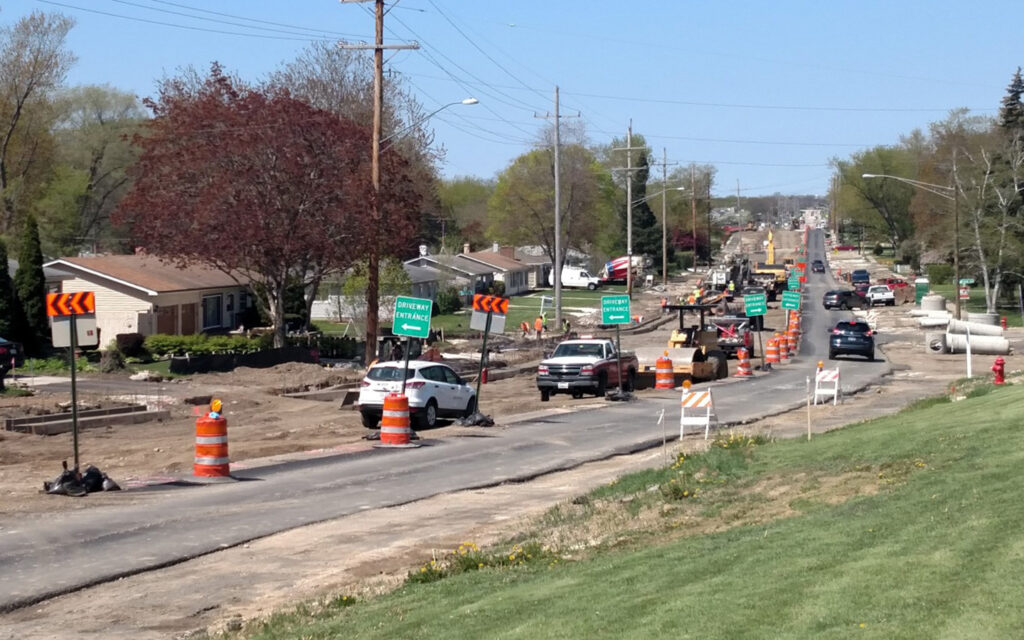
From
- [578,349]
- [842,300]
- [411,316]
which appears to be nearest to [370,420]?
[411,316]

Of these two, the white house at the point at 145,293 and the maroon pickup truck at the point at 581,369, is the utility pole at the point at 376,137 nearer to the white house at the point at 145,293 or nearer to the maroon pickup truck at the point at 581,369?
the maroon pickup truck at the point at 581,369

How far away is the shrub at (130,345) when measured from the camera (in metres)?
45.1

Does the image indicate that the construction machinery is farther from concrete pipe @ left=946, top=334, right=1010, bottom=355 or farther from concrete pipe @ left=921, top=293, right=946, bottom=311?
concrete pipe @ left=921, top=293, right=946, bottom=311

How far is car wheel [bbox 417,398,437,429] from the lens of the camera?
2886cm

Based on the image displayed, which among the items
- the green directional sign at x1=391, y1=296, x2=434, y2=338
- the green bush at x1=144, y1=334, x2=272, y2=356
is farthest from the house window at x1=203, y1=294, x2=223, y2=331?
the green directional sign at x1=391, y1=296, x2=434, y2=338

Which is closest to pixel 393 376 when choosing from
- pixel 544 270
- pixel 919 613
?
pixel 919 613

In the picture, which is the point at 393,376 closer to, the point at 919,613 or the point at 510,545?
the point at 510,545

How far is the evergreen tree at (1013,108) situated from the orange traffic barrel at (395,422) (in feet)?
252

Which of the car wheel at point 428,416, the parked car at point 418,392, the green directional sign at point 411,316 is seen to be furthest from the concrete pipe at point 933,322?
the green directional sign at point 411,316

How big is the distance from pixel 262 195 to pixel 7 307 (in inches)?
375

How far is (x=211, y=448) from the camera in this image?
20.2 m

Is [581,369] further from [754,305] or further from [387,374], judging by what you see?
[754,305]

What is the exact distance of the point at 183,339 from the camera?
1810 inches

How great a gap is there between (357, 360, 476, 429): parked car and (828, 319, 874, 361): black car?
85.9ft
